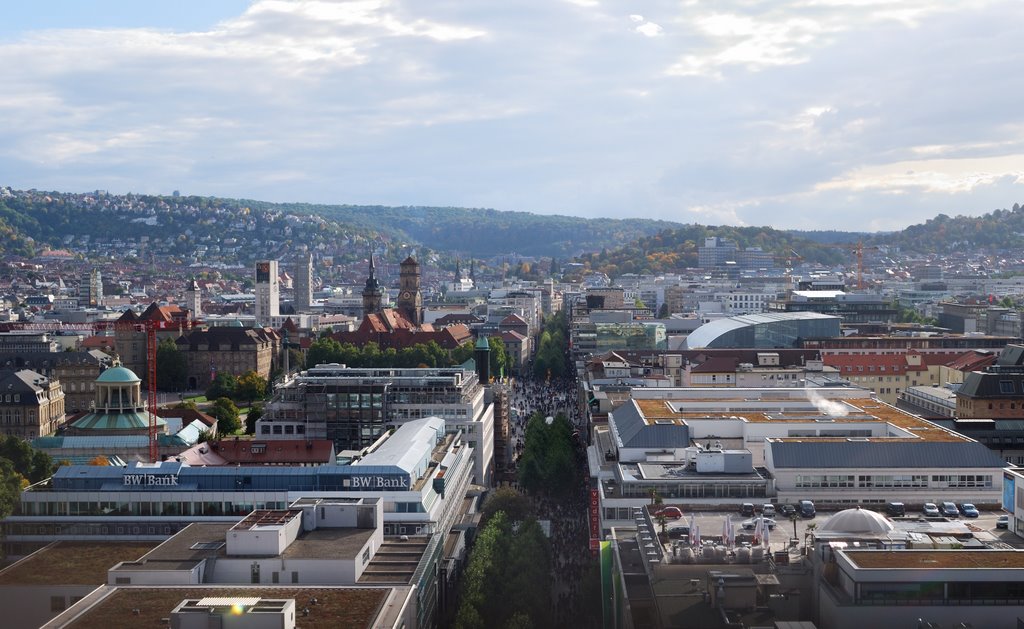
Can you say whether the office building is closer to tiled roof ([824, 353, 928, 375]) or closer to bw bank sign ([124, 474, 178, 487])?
bw bank sign ([124, 474, 178, 487])

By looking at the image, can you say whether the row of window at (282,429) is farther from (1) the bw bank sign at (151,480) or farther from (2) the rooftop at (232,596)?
(2) the rooftop at (232,596)

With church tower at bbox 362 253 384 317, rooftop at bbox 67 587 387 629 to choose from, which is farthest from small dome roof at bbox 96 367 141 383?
church tower at bbox 362 253 384 317

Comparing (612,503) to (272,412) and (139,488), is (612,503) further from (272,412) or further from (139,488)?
(272,412)

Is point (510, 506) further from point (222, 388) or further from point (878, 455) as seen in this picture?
point (222, 388)

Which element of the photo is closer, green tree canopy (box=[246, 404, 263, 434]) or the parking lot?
the parking lot

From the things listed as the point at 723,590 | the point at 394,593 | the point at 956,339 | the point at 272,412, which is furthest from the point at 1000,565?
the point at 956,339

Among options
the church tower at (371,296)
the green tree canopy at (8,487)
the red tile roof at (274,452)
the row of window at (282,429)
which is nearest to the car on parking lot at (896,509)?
the red tile roof at (274,452)

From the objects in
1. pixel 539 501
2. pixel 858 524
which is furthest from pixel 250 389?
pixel 858 524
